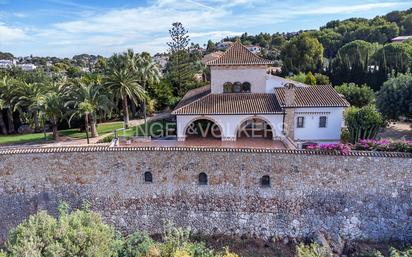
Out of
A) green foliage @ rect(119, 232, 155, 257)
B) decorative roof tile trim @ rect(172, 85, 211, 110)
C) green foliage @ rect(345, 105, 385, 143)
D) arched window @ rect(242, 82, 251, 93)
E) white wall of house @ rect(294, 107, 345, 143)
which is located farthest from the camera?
decorative roof tile trim @ rect(172, 85, 211, 110)

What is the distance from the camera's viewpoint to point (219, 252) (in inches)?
592

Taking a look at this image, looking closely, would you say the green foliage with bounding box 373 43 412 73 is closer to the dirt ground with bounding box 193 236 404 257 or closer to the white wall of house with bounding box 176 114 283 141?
the white wall of house with bounding box 176 114 283 141

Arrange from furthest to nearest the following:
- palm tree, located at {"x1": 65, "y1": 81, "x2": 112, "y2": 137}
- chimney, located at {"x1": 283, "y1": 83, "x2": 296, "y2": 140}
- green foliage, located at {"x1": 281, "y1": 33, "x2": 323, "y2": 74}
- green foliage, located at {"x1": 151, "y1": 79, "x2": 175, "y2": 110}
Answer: green foliage, located at {"x1": 281, "y1": 33, "x2": 323, "y2": 74}, green foliage, located at {"x1": 151, "y1": 79, "x2": 175, "y2": 110}, palm tree, located at {"x1": 65, "y1": 81, "x2": 112, "y2": 137}, chimney, located at {"x1": 283, "y1": 83, "x2": 296, "y2": 140}

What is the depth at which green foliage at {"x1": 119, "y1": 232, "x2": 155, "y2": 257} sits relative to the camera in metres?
14.1

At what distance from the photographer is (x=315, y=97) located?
2470 centimetres

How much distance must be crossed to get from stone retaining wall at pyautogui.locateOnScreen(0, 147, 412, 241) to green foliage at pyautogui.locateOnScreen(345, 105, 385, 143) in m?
6.96

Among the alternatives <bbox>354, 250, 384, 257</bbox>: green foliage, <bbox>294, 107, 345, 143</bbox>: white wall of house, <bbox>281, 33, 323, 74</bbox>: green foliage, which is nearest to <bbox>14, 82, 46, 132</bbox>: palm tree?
<bbox>294, 107, 345, 143</bbox>: white wall of house

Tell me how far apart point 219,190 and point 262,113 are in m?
9.03

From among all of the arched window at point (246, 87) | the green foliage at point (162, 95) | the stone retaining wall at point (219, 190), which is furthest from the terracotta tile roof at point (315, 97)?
the green foliage at point (162, 95)

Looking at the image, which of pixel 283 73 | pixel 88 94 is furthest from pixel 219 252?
pixel 283 73

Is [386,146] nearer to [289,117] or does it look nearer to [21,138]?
[289,117]

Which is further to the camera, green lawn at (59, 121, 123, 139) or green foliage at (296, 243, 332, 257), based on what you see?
green lawn at (59, 121, 123, 139)

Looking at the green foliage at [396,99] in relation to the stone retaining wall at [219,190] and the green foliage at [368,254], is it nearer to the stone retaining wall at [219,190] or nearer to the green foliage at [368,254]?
the stone retaining wall at [219,190]

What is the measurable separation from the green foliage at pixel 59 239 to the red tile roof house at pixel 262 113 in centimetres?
1269
